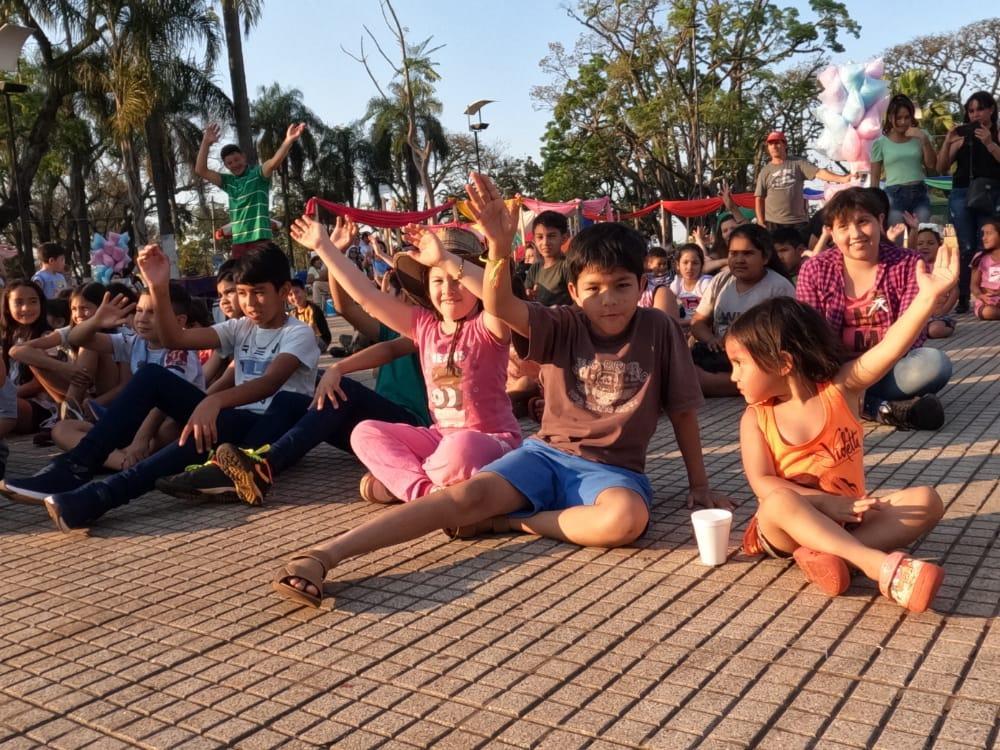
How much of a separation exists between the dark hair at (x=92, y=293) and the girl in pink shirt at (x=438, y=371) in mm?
2527

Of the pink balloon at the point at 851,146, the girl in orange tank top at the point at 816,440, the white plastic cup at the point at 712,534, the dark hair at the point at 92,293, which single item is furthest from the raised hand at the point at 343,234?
the pink balloon at the point at 851,146

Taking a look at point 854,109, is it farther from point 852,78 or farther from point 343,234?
point 343,234

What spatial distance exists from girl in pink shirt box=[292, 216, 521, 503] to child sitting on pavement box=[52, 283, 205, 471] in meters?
1.00

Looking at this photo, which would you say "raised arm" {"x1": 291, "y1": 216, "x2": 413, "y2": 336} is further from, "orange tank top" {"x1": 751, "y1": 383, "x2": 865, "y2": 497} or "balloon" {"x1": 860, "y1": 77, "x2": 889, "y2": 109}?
"balloon" {"x1": 860, "y1": 77, "x2": 889, "y2": 109}

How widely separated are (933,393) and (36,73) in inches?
1169

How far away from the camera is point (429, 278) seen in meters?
3.76

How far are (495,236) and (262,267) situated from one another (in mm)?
1909

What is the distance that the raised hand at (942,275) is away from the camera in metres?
2.61

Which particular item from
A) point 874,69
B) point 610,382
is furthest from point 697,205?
point 610,382

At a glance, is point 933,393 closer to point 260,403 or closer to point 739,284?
point 739,284

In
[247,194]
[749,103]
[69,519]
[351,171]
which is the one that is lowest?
[69,519]

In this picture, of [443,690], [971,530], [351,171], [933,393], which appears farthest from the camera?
[351,171]

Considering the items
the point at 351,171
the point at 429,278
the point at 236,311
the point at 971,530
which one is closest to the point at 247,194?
the point at 236,311

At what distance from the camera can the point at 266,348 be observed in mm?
4547
